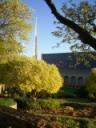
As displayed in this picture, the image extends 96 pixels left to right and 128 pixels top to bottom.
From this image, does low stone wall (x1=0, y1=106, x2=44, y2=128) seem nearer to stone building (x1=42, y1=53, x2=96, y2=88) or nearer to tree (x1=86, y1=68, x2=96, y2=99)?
tree (x1=86, y1=68, x2=96, y2=99)

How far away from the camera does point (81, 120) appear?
79.4 ft

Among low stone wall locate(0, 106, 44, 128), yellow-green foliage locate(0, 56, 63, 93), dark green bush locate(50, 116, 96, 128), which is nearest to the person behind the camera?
low stone wall locate(0, 106, 44, 128)

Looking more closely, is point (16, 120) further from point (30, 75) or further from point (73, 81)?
point (73, 81)

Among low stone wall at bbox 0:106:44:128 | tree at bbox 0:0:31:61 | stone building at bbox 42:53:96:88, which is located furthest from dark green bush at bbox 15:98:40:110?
stone building at bbox 42:53:96:88

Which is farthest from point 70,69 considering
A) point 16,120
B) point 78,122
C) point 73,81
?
point 16,120

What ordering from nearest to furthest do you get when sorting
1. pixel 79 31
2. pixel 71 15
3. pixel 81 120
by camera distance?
pixel 79 31, pixel 71 15, pixel 81 120

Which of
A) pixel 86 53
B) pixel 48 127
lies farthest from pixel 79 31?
pixel 86 53

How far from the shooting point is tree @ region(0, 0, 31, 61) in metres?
46.2

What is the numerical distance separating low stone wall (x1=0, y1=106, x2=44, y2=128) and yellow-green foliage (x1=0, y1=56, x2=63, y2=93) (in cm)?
2552

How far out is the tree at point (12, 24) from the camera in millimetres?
46156

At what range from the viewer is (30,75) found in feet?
137

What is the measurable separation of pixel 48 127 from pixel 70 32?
398 inches

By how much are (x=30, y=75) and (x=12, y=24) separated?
320 inches

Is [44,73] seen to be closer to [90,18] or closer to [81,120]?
[81,120]
